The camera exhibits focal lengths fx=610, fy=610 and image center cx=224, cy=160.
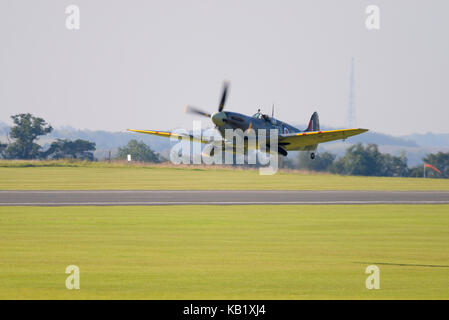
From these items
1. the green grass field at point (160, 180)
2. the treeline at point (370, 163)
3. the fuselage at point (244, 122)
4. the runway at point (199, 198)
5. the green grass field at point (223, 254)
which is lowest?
the green grass field at point (223, 254)

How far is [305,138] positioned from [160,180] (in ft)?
77.9

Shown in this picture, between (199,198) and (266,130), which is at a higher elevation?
(266,130)

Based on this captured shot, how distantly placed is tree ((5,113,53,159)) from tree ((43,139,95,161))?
18.3 feet

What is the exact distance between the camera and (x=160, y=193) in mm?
47531

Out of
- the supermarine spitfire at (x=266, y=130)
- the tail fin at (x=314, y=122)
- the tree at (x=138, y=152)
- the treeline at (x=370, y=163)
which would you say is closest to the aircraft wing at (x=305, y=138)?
the supermarine spitfire at (x=266, y=130)

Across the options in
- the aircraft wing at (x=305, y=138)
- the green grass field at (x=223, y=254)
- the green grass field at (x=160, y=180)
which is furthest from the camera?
the green grass field at (x=160, y=180)

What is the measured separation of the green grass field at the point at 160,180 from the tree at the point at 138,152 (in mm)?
34632

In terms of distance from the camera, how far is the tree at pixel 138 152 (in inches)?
4636

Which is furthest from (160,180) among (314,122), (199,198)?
(199,198)

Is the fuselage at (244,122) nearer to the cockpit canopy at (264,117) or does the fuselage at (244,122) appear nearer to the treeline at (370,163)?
the cockpit canopy at (264,117)

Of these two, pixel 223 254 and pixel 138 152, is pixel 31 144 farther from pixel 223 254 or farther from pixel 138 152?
pixel 223 254

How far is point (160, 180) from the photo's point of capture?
63.5m

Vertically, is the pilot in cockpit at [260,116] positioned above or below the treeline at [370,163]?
above
